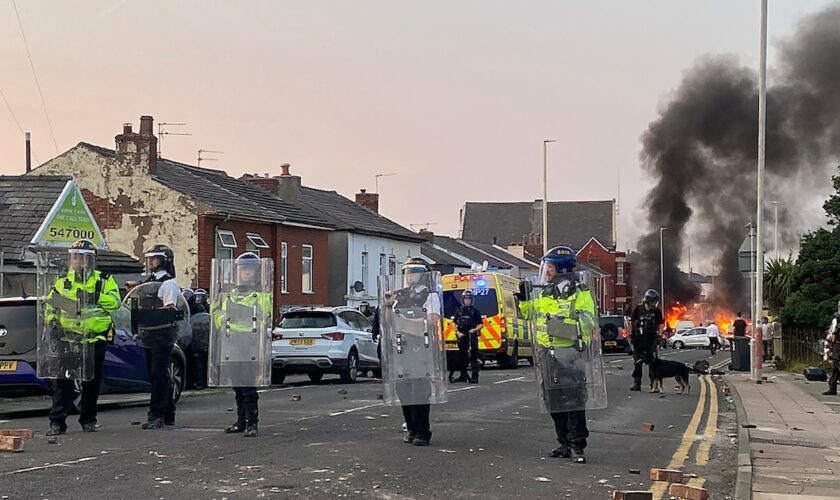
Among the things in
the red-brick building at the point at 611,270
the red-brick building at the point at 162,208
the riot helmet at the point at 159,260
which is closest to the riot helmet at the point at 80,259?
the riot helmet at the point at 159,260

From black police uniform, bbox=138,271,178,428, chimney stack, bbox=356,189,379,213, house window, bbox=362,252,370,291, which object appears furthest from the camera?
chimney stack, bbox=356,189,379,213

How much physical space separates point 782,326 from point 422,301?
24340mm

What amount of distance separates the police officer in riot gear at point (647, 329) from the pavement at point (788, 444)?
5.59 ft

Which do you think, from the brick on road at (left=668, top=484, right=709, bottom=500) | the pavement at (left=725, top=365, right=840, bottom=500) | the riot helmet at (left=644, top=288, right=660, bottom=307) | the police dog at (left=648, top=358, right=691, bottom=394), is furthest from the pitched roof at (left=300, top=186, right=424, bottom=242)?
the brick on road at (left=668, top=484, right=709, bottom=500)

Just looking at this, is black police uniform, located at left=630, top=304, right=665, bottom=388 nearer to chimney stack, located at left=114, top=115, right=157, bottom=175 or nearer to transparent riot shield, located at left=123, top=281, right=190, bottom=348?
transparent riot shield, located at left=123, top=281, right=190, bottom=348

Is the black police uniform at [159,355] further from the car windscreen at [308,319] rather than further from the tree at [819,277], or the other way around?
the tree at [819,277]

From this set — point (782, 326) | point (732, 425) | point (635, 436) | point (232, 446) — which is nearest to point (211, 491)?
point (232, 446)

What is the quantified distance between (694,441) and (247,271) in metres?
5.39

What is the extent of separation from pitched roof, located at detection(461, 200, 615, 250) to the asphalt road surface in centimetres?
7932

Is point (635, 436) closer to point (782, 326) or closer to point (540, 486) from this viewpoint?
point (540, 486)

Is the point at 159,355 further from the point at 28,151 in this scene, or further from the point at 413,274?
the point at 28,151

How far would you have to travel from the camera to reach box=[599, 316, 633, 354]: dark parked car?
45.2 meters

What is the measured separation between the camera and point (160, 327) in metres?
11.9

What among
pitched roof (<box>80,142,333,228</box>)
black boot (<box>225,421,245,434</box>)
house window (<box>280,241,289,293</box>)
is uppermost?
pitched roof (<box>80,142,333,228</box>)
